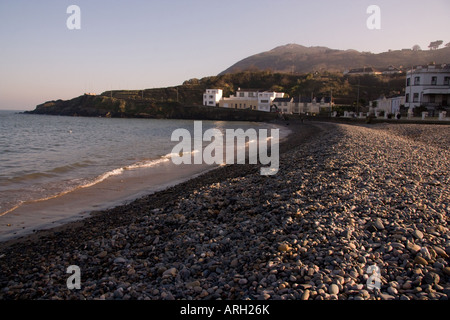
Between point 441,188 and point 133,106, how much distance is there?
117m

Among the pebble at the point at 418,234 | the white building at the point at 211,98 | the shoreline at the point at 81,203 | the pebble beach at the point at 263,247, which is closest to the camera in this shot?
the pebble beach at the point at 263,247

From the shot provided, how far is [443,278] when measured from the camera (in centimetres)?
437

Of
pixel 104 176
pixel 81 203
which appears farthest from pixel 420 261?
pixel 104 176

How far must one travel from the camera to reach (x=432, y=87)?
44.0 m

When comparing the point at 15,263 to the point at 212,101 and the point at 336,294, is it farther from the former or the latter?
the point at 212,101

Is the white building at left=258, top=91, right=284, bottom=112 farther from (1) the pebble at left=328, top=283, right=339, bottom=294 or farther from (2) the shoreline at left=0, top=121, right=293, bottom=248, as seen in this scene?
(1) the pebble at left=328, top=283, right=339, bottom=294

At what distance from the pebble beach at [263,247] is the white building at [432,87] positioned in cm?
4038

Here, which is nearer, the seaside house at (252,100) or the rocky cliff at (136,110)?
the rocky cliff at (136,110)

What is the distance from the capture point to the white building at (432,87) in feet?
143

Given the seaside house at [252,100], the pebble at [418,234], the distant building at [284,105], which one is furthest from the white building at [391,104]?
the pebble at [418,234]

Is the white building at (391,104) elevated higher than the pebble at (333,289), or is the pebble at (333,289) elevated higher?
the white building at (391,104)

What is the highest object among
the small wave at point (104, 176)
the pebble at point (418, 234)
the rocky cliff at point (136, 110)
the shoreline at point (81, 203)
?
the rocky cliff at point (136, 110)

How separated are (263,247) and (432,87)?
156 ft

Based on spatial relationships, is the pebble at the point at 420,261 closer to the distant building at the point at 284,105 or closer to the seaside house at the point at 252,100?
the distant building at the point at 284,105
